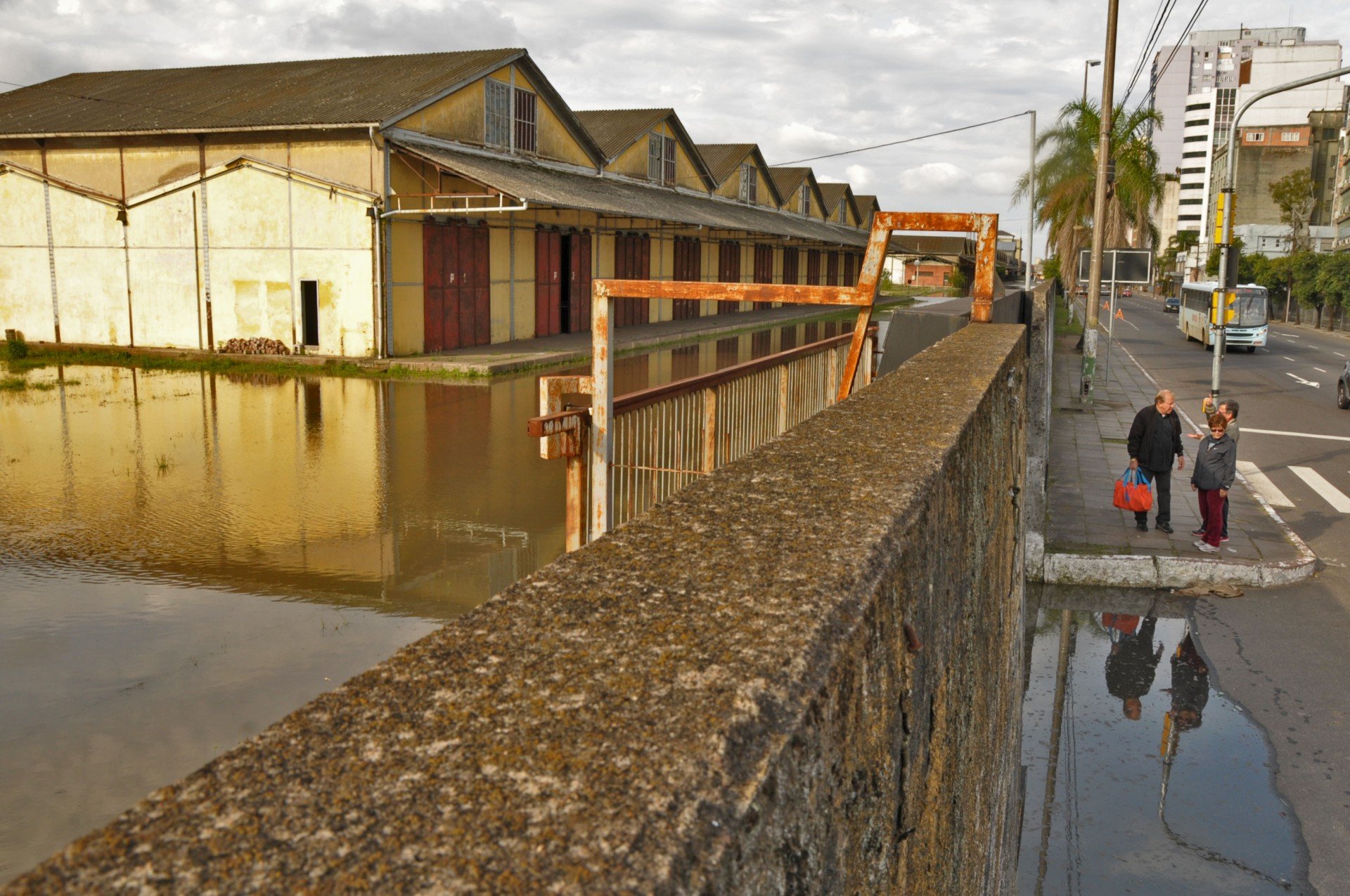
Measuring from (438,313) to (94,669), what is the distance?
19.7 meters

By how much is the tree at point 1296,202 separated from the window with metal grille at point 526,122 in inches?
2075

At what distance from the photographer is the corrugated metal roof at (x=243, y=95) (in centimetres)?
2497


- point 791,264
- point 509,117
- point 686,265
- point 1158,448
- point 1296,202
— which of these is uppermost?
point 1296,202

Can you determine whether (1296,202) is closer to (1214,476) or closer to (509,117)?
(509,117)

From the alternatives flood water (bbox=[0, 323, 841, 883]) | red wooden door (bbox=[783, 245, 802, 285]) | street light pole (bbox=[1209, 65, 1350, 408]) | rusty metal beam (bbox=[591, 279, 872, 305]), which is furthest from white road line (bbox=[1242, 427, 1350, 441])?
red wooden door (bbox=[783, 245, 802, 285])

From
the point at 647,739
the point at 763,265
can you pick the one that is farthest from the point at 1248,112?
the point at 647,739

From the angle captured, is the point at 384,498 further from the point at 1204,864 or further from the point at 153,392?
the point at 153,392

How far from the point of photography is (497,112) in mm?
28391

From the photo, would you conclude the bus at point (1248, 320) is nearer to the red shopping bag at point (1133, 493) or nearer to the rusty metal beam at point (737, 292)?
the red shopping bag at point (1133, 493)

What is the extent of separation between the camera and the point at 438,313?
25953 millimetres

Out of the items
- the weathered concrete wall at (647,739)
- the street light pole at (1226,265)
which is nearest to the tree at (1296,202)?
the street light pole at (1226,265)

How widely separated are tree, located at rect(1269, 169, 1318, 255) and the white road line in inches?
2104

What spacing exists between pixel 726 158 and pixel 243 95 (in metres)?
25.1

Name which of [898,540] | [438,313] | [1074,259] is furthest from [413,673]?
[1074,259]
